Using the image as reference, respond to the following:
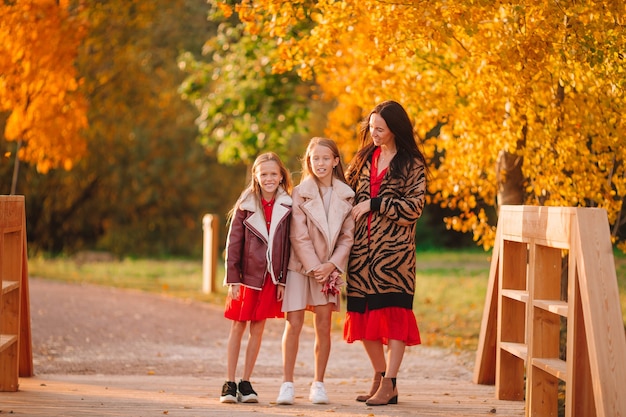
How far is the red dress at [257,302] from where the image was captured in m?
5.74

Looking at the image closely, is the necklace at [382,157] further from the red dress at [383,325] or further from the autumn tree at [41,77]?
the autumn tree at [41,77]

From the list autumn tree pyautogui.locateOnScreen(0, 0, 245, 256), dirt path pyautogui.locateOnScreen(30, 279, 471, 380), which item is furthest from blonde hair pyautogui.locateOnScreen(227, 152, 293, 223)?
autumn tree pyautogui.locateOnScreen(0, 0, 245, 256)

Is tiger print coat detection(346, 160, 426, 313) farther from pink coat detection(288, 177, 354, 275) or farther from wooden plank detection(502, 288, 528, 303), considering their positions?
wooden plank detection(502, 288, 528, 303)

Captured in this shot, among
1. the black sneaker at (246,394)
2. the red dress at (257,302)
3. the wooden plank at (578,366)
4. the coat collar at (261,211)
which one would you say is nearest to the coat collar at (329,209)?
the coat collar at (261,211)

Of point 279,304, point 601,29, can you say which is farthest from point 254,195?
point 601,29

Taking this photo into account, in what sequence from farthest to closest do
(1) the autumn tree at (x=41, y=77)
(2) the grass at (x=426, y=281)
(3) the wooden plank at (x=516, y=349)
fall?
1. (1) the autumn tree at (x=41, y=77)
2. (2) the grass at (x=426, y=281)
3. (3) the wooden plank at (x=516, y=349)

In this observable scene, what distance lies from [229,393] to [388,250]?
1246mm

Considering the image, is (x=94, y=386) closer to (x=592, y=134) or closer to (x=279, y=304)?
(x=279, y=304)

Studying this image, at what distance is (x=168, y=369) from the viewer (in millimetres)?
8305

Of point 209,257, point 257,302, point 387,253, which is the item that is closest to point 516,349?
point 387,253

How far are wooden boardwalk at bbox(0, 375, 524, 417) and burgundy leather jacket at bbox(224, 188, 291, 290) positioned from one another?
2.43 ft

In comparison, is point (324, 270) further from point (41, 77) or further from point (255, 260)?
point (41, 77)

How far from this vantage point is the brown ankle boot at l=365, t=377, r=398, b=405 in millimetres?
5590

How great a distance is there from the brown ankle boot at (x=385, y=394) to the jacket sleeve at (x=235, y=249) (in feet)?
3.34
